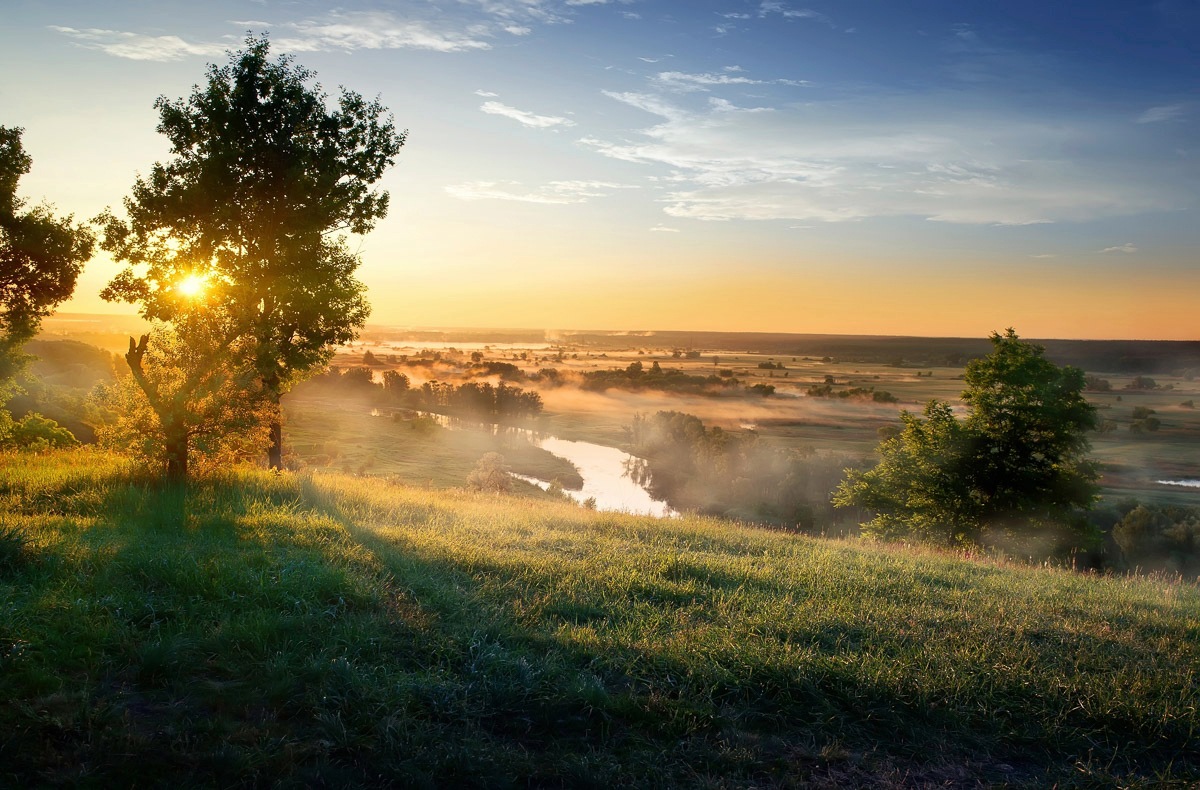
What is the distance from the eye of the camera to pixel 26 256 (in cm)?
1791

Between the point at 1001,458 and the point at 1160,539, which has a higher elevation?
the point at 1001,458

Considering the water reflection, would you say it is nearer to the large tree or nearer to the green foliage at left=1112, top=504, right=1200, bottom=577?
the green foliage at left=1112, top=504, right=1200, bottom=577

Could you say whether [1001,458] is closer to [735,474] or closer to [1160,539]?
[1160,539]

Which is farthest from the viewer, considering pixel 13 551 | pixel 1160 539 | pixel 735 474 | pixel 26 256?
pixel 735 474

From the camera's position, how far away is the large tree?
632 inches

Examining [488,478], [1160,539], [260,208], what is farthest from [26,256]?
[1160,539]

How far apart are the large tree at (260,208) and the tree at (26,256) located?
2.91m

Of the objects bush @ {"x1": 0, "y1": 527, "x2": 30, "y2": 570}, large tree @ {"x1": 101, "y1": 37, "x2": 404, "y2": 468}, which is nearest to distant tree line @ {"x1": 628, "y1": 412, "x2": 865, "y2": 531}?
large tree @ {"x1": 101, "y1": 37, "x2": 404, "y2": 468}

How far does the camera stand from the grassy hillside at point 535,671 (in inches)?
176

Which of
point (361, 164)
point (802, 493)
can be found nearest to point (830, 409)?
point (802, 493)

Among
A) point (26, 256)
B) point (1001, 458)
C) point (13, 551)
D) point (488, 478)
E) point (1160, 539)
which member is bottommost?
point (1160, 539)

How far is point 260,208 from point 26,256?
6.99m

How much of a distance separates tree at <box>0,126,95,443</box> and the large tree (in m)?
2.91

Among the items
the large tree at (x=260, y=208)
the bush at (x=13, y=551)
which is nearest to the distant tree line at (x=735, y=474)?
the large tree at (x=260, y=208)
